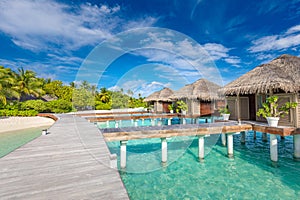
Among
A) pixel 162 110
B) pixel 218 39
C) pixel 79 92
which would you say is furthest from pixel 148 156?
pixel 79 92

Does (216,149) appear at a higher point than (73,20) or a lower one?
lower

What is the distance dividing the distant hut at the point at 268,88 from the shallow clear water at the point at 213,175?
1677 mm

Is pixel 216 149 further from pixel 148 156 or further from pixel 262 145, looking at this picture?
pixel 148 156

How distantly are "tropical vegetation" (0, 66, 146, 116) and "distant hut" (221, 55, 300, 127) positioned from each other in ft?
36.2

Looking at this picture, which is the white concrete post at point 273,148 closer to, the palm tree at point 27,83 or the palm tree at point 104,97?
the palm tree at point 27,83

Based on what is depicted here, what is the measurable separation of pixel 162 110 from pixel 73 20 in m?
11.2

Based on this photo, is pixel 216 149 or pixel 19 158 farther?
pixel 216 149

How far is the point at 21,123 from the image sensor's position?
12.7 m

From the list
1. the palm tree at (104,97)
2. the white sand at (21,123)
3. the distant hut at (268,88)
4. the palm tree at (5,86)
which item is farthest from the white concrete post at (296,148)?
the palm tree at (104,97)

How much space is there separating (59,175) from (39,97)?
2293 cm

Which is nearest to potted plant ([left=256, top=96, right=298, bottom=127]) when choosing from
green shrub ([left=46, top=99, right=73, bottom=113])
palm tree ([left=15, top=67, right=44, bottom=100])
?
green shrub ([left=46, top=99, right=73, bottom=113])

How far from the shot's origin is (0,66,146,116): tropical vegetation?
14359 mm

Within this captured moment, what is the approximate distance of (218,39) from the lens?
13883 mm

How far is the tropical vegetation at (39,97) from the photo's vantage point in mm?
14359
